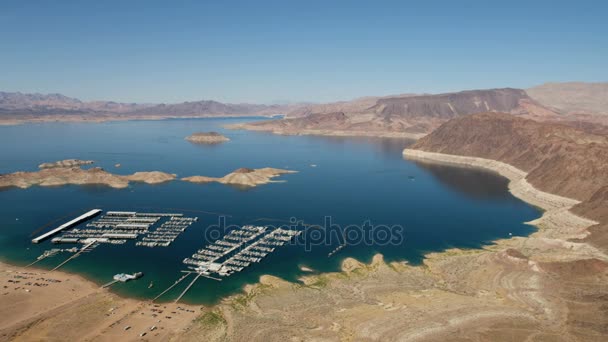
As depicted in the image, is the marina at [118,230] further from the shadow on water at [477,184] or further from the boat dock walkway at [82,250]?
the shadow on water at [477,184]

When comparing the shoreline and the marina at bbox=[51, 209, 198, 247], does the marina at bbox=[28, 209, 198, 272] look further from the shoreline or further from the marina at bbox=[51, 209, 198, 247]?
the shoreline

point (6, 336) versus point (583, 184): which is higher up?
point (583, 184)

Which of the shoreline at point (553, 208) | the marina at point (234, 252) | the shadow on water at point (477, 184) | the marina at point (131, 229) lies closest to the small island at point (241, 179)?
the marina at point (131, 229)

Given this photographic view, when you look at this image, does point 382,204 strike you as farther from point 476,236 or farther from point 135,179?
point 135,179

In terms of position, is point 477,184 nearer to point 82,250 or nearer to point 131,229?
point 131,229

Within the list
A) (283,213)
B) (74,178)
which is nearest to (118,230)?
(283,213)

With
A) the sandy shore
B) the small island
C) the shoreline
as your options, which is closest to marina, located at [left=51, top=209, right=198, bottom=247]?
the sandy shore

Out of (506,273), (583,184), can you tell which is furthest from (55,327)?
(583,184)

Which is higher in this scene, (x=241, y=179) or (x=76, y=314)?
(x=241, y=179)

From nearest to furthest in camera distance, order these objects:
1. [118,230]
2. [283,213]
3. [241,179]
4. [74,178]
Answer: [118,230], [283,213], [241,179], [74,178]

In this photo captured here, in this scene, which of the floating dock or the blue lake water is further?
the floating dock

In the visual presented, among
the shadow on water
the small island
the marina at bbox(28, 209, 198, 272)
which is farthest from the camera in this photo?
the small island
